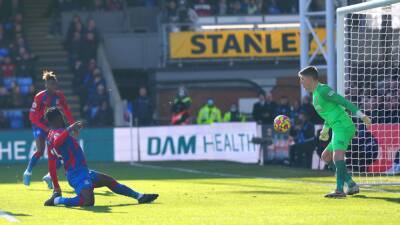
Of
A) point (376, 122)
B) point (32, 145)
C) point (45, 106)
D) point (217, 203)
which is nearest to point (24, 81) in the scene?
point (32, 145)

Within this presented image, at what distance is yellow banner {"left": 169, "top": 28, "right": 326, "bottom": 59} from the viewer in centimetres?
3303

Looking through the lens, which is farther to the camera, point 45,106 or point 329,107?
point 45,106

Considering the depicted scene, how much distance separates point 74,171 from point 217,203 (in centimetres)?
195

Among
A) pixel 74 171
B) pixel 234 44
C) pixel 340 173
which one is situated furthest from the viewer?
pixel 234 44

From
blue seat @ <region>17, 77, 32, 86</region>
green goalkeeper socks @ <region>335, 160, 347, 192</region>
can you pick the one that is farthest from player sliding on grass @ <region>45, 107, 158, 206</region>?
blue seat @ <region>17, 77, 32, 86</region>

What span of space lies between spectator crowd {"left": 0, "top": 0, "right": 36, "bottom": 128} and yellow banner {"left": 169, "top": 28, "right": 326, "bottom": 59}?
4666mm

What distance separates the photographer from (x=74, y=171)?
13633 mm

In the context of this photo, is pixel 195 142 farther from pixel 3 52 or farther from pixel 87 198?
pixel 87 198

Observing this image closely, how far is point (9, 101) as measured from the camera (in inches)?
1190

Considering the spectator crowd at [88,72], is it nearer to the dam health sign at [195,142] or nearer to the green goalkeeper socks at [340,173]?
the dam health sign at [195,142]

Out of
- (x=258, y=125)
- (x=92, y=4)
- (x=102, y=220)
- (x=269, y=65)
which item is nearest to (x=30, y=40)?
(x=92, y=4)

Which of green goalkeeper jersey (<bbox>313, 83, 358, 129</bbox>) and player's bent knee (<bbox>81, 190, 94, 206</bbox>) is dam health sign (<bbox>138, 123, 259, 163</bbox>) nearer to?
green goalkeeper jersey (<bbox>313, 83, 358, 129</bbox>)

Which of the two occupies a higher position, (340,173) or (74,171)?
(74,171)

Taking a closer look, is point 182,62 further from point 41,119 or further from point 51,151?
point 51,151
